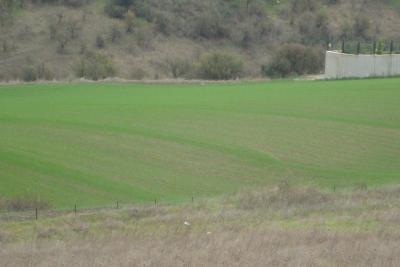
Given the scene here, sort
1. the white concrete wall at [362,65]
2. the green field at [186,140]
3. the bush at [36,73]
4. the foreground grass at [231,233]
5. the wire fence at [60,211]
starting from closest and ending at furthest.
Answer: the foreground grass at [231,233] → the wire fence at [60,211] → the green field at [186,140] → the white concrete wall at [362,65] → the bush at [36,73]

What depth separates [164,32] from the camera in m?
80.9

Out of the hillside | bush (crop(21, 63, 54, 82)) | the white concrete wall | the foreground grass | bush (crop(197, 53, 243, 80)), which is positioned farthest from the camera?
the hillside

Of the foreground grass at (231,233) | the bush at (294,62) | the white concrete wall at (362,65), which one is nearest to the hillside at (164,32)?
the bush at (294,62)

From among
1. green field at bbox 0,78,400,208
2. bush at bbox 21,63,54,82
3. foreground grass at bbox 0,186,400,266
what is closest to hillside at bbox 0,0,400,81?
bush at bbox 21,63,54,82

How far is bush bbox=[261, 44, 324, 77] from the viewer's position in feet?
222

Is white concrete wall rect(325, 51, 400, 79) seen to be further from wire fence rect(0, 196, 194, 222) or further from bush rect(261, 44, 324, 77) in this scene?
wire fence rect(0, 196, 194, 222)

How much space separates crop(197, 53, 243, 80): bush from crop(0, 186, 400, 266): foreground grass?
4030 cm

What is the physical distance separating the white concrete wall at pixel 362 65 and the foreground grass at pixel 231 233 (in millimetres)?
32498

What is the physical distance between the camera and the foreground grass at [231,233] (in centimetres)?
1335

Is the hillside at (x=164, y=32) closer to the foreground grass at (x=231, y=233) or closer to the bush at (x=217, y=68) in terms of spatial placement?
the bush at (x=217, y=68)

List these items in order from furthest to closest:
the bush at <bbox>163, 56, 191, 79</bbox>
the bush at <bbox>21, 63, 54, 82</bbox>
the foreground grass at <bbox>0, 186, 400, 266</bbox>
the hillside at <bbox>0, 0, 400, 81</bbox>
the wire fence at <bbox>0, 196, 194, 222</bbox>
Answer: the hillside at <bbox>0, 0, 400, 81</bbox> → the bush at <bbox>163, 56, 191, 79</bbox> → the bush at <bbox>21, 63, 54, 82</bbox> → the wire fence at <bbox>0, 196, 194, 222</bbox> → the foreground grass at <bbox>0, 186, 400, 266</bbox>

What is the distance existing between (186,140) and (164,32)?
161ft

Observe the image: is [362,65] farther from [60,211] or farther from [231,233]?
[231,233]

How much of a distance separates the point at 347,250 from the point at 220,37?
6933 cm
